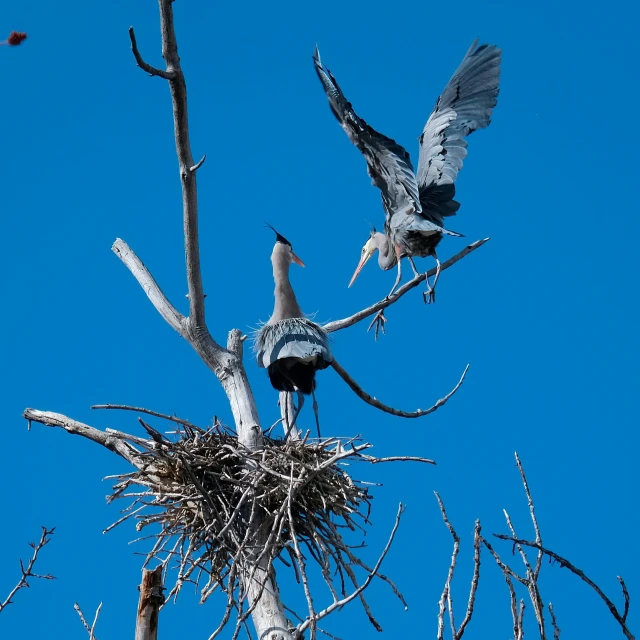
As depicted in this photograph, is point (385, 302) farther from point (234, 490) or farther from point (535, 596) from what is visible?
point (535, 596)

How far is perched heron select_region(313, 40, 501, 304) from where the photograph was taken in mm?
6391

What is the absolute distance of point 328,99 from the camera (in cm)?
629

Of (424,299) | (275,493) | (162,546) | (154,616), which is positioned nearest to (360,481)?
(275,493)

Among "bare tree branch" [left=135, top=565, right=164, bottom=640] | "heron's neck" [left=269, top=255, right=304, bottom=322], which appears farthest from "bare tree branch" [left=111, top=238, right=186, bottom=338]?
"bare tree branch" [left=135, top=565, right=164, bottom=640]

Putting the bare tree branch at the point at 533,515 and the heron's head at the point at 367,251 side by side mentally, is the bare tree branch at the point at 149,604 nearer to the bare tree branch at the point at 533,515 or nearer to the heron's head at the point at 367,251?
the bare tree branch at the point at 533,515

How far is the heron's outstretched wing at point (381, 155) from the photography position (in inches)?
245

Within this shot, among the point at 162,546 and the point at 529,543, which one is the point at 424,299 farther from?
the point at 529,543

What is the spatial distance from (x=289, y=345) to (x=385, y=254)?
282 cm

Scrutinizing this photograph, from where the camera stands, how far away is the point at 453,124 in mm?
7406

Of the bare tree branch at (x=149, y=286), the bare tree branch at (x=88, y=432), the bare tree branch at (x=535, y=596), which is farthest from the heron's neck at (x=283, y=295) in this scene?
the bare tree branch at (x=535, y=596)

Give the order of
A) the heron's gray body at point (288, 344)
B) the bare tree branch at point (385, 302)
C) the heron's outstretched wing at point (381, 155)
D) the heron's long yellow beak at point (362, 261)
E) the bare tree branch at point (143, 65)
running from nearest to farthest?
1. the bare tree branch at point (143, 65)
2. the heron's gray body at point (288, 344)
3. the bare tree branch at point (385, 302)
4. the heron's outstretched wing at point (381, 155)
5. the heron's long yellow beak at point (362, 261)

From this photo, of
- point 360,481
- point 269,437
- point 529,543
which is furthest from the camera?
point 269,437

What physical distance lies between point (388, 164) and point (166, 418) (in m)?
2.66

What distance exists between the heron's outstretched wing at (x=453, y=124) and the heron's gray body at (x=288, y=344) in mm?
1764
